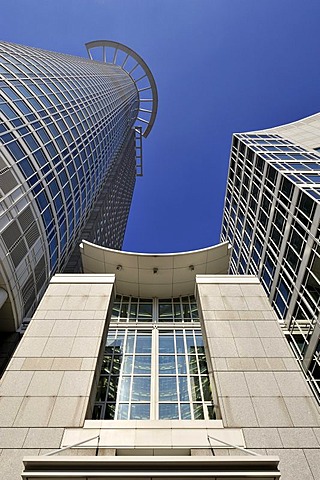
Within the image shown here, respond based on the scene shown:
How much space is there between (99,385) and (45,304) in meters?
4.97

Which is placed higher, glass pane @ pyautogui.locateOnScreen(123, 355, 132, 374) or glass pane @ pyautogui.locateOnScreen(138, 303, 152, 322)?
glass pane @ pyautogui.locateOnScreen(138, 303, 152, 322)

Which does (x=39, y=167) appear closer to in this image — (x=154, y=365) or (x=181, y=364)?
(x=154, y=365)

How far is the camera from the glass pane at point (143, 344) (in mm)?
15084

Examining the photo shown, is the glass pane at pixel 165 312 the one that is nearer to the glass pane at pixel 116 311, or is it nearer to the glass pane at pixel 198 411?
the glass pane at pixel 116 311

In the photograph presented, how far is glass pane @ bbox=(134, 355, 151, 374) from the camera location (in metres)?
13.8

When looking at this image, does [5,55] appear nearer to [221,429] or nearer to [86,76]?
[86,76]

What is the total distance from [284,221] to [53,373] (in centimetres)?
2232

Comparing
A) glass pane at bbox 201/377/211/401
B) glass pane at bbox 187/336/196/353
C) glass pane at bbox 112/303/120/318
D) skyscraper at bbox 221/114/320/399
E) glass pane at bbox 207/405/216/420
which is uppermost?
skyscraper at bbox 221/114/320/399

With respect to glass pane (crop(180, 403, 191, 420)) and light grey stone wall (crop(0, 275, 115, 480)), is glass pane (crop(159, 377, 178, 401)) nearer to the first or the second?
glass pane (crop(180, 403, 191, 420))

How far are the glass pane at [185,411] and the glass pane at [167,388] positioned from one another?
1.61 ft

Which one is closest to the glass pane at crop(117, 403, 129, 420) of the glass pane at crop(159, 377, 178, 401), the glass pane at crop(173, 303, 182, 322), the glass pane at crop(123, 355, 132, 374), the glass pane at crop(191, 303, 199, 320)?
the glass pane at crop(159, 377, 178, 401)

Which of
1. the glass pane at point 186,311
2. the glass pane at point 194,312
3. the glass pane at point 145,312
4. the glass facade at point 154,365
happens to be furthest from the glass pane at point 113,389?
the glass pane at point 194,312

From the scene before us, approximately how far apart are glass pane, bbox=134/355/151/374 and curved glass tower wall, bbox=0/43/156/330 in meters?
9.36

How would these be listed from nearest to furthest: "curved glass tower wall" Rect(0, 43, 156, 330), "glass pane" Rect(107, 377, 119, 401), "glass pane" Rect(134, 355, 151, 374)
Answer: "glass pane" Rect(107, 377, 119, 401) → "glass pane" Rect(134, 355, 151, 374) → "curved glass tower wall" Rect(0, 43, 156, 330)
